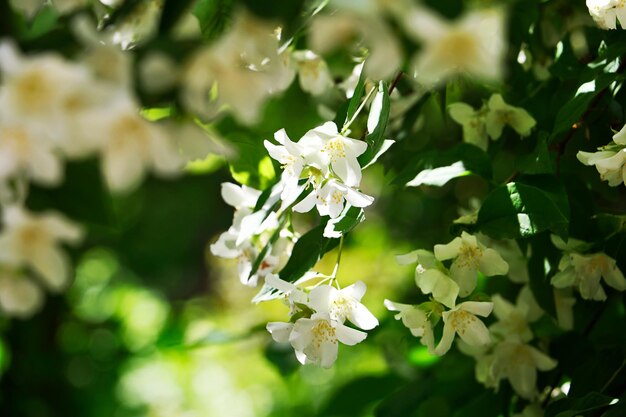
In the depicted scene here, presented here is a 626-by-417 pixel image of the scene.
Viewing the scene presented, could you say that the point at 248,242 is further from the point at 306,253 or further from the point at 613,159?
the point at 613,159

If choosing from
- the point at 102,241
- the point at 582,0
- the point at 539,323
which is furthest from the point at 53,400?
the point at 582,0

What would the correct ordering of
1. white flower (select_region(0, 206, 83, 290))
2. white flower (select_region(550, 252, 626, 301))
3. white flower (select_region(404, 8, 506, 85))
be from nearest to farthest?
white flower (select_region(404, 8, 506, 85)) → white flower (select_region(550, 252, 626, 301)) → white flower (select_region(0, 206, 83, 290))

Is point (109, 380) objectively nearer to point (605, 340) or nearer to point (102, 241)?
point (102, 241)

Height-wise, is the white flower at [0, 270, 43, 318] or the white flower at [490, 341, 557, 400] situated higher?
the white flower at [490, 341, 557, 400]

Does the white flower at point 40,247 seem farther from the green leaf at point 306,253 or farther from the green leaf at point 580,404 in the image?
the green leaf at point 580,404

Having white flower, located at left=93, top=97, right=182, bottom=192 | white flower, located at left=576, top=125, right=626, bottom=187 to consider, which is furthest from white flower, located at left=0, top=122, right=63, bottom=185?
white flower, located at left=576, top=125, right=626, bottom=187

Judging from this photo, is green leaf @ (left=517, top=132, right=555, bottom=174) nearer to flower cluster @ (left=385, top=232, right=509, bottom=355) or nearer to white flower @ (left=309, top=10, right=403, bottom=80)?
flower cluster @ (left=385, top=232, right=509, bottom=355)

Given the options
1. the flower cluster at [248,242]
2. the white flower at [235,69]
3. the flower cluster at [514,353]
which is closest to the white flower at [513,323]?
the flower cluster at [514,353]
